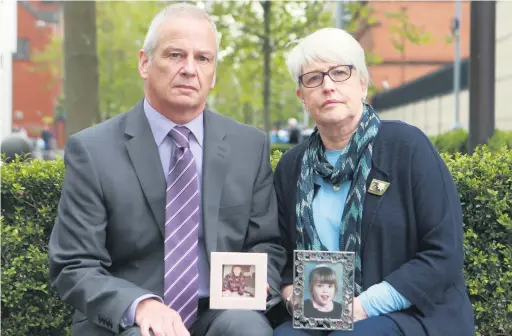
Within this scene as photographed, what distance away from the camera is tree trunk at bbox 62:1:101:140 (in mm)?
8984

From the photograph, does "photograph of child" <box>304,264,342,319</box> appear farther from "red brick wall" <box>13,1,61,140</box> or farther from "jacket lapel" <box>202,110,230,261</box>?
"red brick wall" <box>13,1,61,140</box>

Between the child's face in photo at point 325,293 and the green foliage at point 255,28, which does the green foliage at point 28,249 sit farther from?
the green foliage at point 255,28

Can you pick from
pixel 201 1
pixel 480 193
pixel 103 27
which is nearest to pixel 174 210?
pixel 480 193

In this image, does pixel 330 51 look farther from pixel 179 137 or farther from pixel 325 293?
pixel 325 293

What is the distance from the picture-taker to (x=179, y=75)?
3.33 m

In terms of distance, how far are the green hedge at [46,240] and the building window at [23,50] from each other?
61.1 m

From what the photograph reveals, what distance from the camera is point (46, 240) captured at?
4305 millimetres

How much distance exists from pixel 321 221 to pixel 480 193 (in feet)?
3.59

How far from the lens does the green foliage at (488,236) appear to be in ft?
13.0

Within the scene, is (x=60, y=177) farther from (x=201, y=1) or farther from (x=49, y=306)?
(x=201, y=1)

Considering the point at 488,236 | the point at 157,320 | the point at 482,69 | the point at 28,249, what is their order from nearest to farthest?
1. the point at 157,320
2. the point at 488,236
3. the point at 28,249
4. the point at 482,69

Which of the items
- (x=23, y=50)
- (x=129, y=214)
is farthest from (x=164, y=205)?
(x=23, y=50)

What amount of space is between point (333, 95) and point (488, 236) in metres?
1.34

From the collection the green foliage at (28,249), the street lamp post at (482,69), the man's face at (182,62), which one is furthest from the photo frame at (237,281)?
the street lamp post at (482,69)
